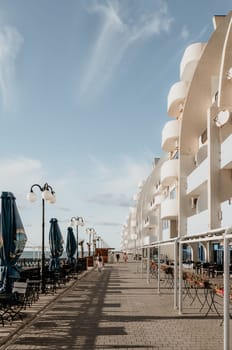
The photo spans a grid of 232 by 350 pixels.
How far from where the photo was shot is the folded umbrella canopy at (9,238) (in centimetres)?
1343

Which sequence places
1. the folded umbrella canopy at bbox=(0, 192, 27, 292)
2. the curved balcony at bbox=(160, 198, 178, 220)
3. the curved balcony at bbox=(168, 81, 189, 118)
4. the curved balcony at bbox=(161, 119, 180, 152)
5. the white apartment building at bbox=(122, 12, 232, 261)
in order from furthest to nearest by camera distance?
the curved balcony at bbox=(161, 119, 180, 152) → the curved balcony at bbox=(160, 198, 178, 220) → the curved balcony at bbox=(168, 81, 189, 118) → the white apartment building at bbox=(122, 12, 232, 261) → the folded umbrella canopy at bbox=(0, 192, 27, 292)

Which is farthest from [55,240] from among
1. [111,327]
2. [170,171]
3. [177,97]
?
[177,97]

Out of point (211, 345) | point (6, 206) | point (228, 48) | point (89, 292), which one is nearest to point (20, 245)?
point (6, 206)

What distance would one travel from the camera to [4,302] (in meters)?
12.4

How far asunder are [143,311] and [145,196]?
65.5 m

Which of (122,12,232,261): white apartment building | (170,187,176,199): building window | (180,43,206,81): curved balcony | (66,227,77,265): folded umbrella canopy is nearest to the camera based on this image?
(122,12,232,261): white apartment building

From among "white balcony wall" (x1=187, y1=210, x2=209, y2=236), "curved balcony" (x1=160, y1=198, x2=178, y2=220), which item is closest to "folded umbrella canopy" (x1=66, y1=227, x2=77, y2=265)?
"white balcony wall" (x1=187, y1=210, x2=209, y2=236)

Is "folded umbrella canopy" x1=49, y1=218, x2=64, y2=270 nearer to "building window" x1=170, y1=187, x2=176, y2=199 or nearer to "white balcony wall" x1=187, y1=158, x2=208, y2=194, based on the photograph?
"white balcony wall" x1=187, y1=158, x2=208, y2=194

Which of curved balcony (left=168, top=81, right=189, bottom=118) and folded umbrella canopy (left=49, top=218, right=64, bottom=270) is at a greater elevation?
curved balcony (left=168, top=81, right=189, bottom=118)

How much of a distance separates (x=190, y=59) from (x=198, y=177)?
30.8ft

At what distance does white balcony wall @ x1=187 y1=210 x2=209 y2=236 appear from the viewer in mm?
28284

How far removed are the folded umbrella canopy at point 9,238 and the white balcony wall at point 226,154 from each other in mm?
12144

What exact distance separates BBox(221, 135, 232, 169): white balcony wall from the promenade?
27.5 ft

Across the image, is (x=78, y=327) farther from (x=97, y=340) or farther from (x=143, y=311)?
(x=143, y=311)
